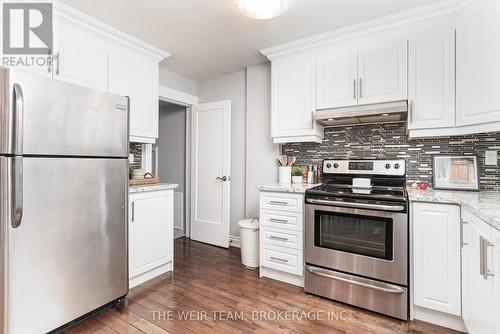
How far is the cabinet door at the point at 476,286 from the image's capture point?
122 cm

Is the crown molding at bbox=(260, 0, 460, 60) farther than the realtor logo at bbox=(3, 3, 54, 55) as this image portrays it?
Yes

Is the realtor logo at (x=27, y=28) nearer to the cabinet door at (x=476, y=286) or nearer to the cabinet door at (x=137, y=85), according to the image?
the cabinet door at (x=137, y=85)

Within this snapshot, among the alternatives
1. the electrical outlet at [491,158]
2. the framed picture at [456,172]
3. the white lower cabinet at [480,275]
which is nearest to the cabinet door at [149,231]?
the white lower cabinet at [480,275]

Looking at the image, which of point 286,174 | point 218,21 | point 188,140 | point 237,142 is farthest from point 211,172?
A: point 218,21

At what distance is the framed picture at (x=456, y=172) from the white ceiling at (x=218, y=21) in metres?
1.33

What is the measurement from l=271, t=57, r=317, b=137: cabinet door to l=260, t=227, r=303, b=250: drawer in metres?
1.03

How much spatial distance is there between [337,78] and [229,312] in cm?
231

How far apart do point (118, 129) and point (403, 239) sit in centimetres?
235

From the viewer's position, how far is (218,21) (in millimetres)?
2320

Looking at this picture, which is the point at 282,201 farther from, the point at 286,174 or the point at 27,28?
the point at 27,28

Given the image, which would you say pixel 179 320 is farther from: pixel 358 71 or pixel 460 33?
pixel 460 33

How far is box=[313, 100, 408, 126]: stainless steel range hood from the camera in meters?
2.15

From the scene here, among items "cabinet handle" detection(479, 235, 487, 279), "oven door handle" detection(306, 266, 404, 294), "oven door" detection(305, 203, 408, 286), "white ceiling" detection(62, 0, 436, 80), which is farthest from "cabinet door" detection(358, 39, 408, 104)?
"oven door handle" detection(306, 266, 404, 294)

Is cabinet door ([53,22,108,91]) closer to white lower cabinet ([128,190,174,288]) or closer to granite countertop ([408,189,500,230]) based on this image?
white lower cabinet ([128,190,174,288])
